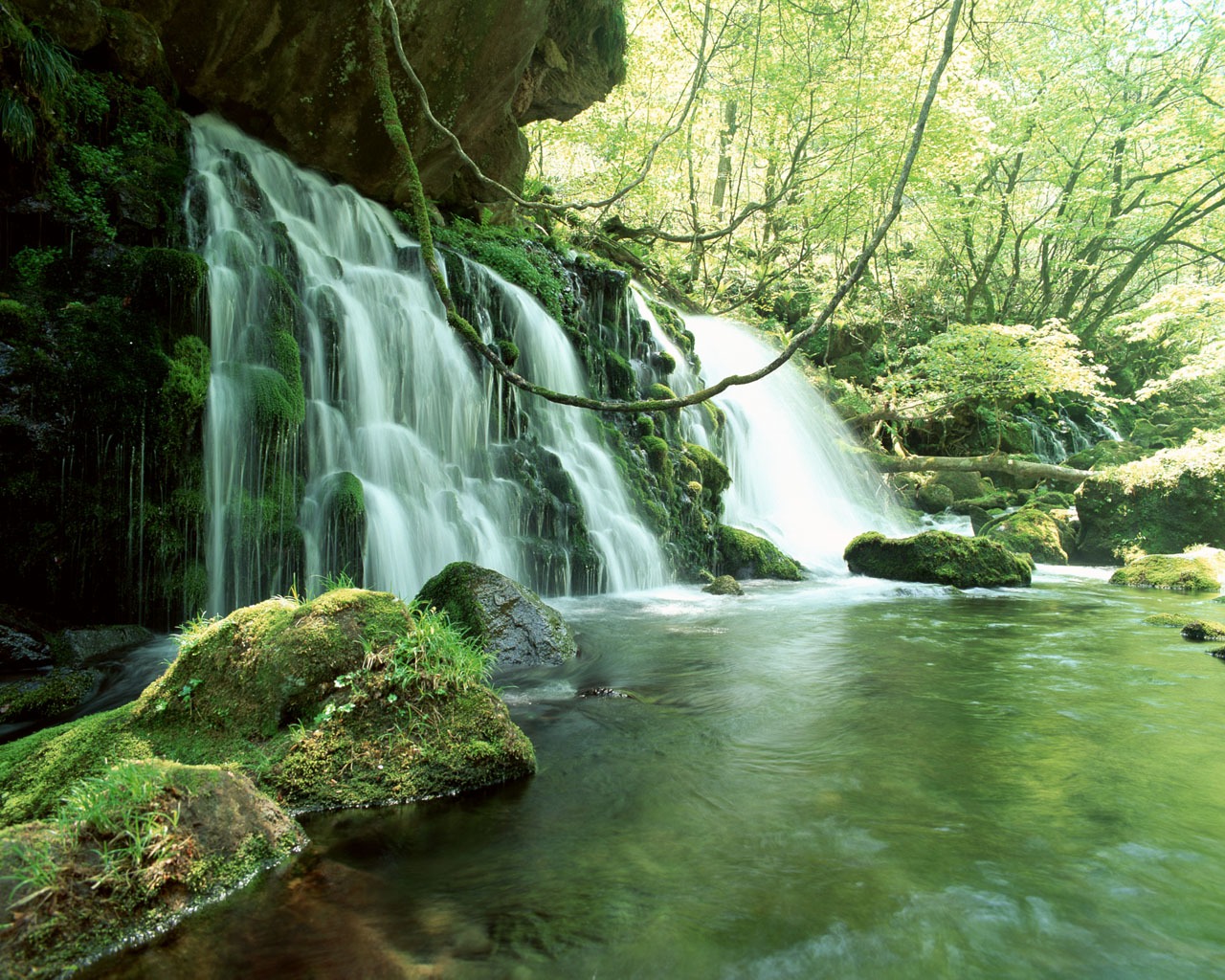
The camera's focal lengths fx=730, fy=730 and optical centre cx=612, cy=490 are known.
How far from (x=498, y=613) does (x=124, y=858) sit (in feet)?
12.2

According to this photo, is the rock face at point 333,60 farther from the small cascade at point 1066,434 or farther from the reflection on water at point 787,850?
the small cascade at point 1066,434

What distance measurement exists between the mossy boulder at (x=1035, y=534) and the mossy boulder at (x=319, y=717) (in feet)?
47.5

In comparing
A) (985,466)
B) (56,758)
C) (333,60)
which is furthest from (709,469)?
(56,758)

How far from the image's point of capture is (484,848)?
306 centimetres

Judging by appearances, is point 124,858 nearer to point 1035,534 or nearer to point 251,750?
point 251,750

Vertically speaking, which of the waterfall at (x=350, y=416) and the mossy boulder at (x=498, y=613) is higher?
the waterfall at (x=350, y=416)

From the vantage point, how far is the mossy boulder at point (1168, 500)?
48.7 feet

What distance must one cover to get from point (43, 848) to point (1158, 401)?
103ft

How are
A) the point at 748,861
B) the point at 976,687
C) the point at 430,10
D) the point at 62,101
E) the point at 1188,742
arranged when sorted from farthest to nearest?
the point at 430,10
the point at 62,101
the point at 976,687
the point at 1188,742
the point at 748,861

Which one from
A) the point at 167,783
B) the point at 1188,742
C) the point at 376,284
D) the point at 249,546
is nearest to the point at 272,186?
the point at 376,284

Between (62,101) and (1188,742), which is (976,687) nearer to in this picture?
(1188,742)

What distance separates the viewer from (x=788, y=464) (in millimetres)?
17969

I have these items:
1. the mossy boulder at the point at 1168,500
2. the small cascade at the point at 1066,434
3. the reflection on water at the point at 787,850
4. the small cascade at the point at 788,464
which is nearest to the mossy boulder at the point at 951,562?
the small cascade at the point at 788,464

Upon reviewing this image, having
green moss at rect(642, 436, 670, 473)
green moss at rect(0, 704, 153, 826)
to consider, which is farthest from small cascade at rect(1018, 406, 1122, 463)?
green moss at rect(0, 704, 153, 826)
